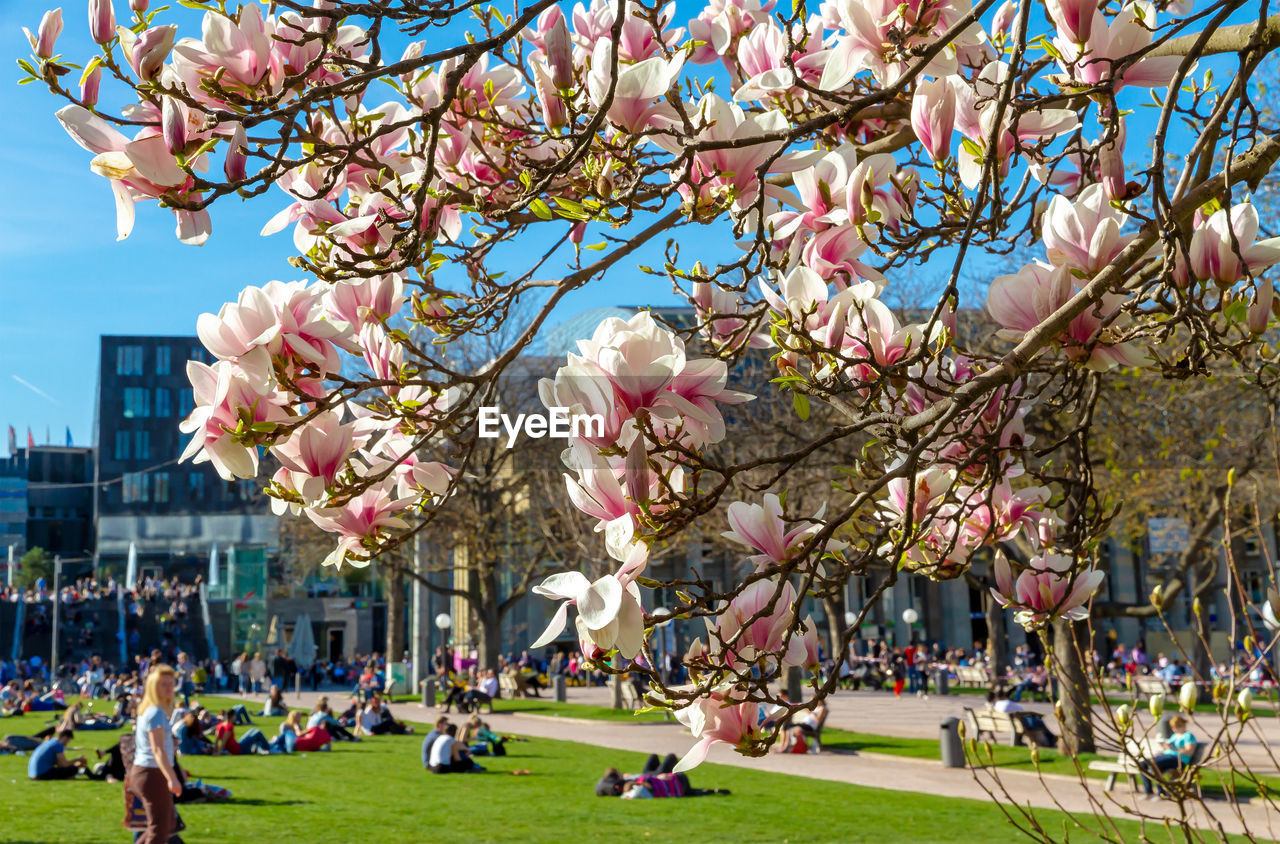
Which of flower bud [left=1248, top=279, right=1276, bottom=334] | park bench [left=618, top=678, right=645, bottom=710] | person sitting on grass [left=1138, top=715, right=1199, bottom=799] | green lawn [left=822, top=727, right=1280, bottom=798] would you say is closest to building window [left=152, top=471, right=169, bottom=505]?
park bench [left=618, top=678, right=645, bottom=710]

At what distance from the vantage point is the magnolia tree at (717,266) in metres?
2.16

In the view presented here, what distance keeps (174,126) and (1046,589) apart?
2.42 metres

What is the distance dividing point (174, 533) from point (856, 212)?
262ft

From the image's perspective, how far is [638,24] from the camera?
324 cm

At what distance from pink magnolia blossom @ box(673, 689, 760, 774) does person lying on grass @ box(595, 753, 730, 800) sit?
12.0 meters

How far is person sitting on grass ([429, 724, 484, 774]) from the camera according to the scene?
16922 millimetres

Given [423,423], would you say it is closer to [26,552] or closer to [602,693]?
[602,693]

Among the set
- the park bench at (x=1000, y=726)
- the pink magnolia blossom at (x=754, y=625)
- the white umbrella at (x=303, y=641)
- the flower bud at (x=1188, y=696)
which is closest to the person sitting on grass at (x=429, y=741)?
the park bench at (x=1000, y=726)

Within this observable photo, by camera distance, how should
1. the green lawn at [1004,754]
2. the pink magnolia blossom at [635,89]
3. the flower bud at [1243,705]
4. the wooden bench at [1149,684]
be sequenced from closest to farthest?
the pink magnolia blossom at [635,89], the flower bud at [1243,705], the green lawn at [1004,754], the wooden bench at [1149,684]

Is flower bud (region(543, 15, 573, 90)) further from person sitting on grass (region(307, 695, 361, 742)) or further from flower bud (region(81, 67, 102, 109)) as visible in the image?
person sitting on grass (region(307, 695, 361, 742))

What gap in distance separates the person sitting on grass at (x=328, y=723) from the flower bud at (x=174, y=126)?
789 inches

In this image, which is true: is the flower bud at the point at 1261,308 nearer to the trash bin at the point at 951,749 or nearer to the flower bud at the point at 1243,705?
the flower bud at the point at 1243,705

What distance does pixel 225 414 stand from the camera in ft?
7.23

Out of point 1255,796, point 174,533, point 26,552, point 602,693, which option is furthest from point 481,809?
point 26,552
